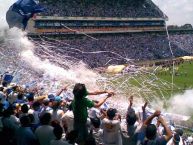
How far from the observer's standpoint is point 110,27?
6931cm

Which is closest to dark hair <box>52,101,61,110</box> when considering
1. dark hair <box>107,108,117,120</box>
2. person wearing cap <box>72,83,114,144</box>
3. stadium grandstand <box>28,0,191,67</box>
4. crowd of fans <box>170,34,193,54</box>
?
person wearing cap <box>72,83,114,144</box>

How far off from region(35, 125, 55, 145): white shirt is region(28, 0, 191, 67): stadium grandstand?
37713 millimetres

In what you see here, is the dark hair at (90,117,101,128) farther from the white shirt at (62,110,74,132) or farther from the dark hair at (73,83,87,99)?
the dark hair at (73,83,87,99)

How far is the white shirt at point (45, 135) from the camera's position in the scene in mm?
7152

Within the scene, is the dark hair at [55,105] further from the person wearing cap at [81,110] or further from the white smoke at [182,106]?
the white smoke at [182,106]

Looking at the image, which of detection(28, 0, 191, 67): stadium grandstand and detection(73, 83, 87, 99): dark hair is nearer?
detection(73, 83, 87, 99): dark hair

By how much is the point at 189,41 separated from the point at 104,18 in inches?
1143

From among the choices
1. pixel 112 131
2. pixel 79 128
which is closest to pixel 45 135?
pixel 79 128

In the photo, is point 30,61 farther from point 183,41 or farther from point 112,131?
point 183,41

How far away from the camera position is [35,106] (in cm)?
888

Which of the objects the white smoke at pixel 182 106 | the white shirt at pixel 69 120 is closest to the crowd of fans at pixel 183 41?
the white smoke at pixel 182 106

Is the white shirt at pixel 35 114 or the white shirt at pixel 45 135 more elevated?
the white shirt at pixel 35 114

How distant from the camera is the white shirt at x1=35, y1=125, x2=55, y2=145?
23.5 feet

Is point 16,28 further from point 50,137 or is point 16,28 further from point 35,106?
point 50,137
